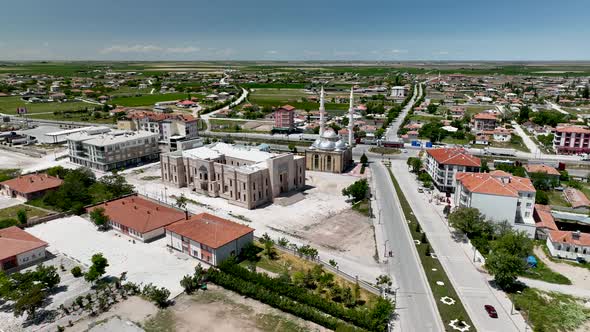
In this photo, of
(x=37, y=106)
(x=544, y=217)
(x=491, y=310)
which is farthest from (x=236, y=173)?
(x=37, y=106)

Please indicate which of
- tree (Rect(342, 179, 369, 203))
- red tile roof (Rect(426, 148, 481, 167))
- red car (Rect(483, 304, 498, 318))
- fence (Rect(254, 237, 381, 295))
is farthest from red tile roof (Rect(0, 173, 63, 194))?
red tile roof (Rect(426, 148, 481, 167))

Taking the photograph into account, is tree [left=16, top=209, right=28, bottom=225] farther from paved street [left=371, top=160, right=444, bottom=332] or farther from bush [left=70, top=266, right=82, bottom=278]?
paved street [left=371, top=160, right=444, bottom=332]

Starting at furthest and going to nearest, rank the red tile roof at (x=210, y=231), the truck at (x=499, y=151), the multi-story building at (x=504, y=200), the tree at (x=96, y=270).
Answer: the truck at (x=499, y=151), the multi-story building at (x=504, y=200), the red tile roof at (x=210, y=231), the tree at (x=96, y=270)

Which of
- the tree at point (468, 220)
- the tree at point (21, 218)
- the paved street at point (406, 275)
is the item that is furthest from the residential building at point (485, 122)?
the tree at point (21, 218)

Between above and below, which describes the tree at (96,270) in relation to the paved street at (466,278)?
above

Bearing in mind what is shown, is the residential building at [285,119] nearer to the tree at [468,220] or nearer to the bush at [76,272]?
the tree at [468,220]

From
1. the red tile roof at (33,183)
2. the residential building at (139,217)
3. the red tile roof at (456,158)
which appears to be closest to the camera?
the residential building at (139,217)

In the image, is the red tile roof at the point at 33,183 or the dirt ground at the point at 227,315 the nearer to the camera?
the dirt ground at the point at 227,315

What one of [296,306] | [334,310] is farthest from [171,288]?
[334,310]
